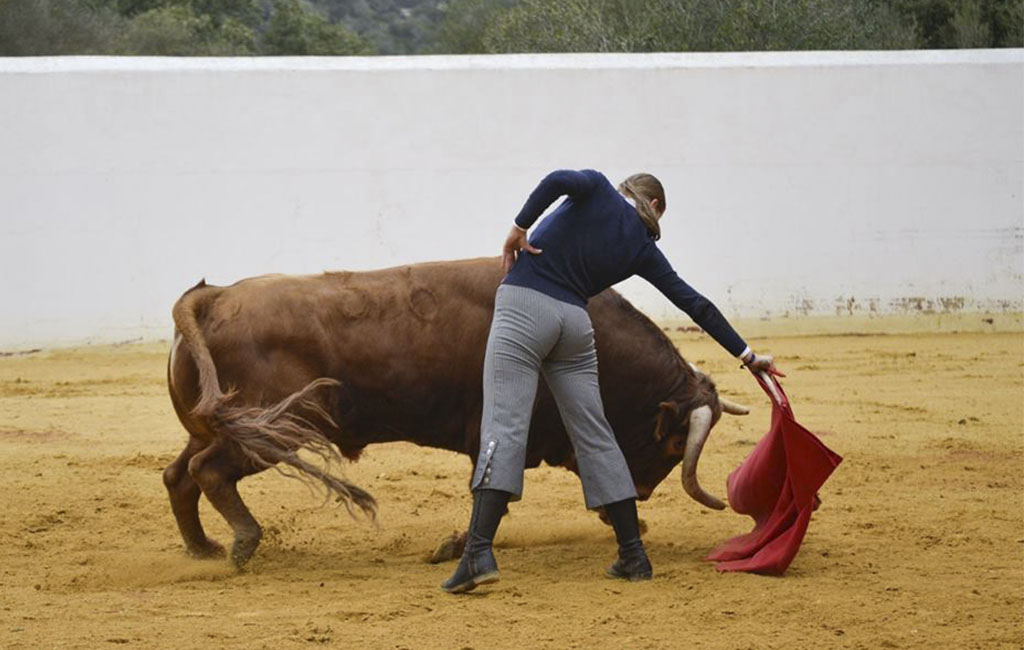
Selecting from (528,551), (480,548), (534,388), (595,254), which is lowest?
(528,551)

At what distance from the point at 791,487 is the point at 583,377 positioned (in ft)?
3.23

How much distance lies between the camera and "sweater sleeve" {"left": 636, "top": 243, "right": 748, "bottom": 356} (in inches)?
231

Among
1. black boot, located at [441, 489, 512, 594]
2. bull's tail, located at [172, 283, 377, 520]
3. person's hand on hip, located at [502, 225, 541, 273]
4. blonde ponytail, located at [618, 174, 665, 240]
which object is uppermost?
blonde ponytail, located at [618, 174, 665, 240]

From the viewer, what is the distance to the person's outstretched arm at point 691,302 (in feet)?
19.3

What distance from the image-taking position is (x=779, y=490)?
6.39 meters

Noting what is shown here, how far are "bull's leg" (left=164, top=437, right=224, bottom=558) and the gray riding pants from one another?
4.77 feet

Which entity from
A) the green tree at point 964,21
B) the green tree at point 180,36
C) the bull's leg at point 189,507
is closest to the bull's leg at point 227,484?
the bull's leg at point 189,507

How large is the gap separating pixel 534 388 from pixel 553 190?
770 mm

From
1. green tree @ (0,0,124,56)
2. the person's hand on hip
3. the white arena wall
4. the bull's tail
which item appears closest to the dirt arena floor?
the bull's tail

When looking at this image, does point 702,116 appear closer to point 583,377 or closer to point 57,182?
point 57,182

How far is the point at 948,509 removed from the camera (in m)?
7.34

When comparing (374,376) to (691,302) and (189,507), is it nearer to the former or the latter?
(189,507)

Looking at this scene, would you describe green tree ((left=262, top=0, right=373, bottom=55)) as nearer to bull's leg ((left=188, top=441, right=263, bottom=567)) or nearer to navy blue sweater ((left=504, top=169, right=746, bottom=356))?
bull's leg ((left=188, top=441, right=263, bottom=567))

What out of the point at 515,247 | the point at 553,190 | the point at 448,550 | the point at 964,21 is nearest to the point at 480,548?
the point at 448,550
